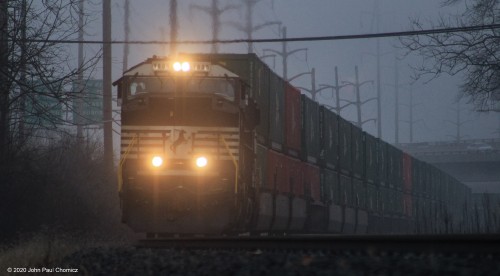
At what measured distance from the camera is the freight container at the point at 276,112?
60.7 ft

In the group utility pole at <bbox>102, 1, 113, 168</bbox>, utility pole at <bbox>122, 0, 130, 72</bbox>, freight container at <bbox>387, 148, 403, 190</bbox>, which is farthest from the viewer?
utility pole at <bbox>122, 0, 130, 72</bbox>

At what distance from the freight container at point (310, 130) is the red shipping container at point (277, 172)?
2.31 meters

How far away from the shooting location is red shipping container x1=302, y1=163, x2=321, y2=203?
22.0m

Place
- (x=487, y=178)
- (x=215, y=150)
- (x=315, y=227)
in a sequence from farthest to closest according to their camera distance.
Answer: (x=487, y=178)
(x=315, y=227)
(x=215, y=150)

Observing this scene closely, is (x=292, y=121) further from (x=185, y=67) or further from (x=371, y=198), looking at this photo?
(x=371, y=198)

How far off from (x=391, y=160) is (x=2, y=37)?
21.8 metres

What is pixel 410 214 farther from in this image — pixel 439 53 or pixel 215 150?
pixel 215 150

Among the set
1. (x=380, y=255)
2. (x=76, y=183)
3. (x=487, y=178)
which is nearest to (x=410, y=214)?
(x=76, y=183)

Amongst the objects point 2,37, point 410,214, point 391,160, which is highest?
point 2,37

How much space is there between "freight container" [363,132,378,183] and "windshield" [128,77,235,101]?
15456 millimetres

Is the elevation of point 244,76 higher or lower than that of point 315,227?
higher

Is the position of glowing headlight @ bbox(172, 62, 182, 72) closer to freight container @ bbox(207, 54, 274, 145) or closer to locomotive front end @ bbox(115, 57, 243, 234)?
locomotive front end @ bbox(115, 57, 243, 234)

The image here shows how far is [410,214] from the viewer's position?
39719 mm

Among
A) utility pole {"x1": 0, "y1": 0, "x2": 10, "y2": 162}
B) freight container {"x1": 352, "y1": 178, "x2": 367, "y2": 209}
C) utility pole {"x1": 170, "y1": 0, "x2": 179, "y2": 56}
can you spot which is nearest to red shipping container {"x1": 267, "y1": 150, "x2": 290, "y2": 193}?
utility pole {"x1": 0, "y1": 0, "x2": 10, "y2": 162}
